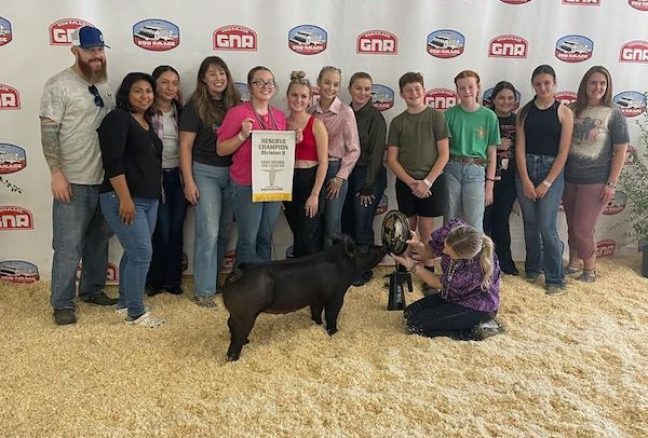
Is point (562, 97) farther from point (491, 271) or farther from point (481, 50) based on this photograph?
point (491, 271)

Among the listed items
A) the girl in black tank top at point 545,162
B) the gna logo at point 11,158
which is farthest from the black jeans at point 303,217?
the gna logo at point 11,158

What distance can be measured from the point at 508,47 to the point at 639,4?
3.46 ft

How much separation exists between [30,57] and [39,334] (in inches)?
67.7

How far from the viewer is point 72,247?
2963 mm

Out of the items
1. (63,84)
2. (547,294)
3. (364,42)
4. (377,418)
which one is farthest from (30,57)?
(547,294)

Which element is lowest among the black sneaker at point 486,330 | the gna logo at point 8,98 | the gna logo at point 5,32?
the black sneaker at point 486,330

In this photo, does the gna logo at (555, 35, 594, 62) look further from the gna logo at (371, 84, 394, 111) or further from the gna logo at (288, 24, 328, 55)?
the gna logo at (288, 24, 328, 55)

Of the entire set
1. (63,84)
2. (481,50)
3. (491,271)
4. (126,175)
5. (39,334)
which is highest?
(481,50)

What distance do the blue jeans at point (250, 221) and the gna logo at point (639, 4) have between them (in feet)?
9.98

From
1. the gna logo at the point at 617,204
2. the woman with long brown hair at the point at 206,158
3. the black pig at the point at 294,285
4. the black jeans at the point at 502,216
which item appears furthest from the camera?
the gna logo at the point at 617,204

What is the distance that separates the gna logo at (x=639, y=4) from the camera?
397cm

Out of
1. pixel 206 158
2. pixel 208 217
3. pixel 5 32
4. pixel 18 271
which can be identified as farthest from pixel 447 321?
pixel 5 32

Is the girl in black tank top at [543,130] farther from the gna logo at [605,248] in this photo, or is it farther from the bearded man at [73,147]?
the bearded man at [73,147]

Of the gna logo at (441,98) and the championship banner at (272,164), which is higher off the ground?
the gna logo at (441,98)
